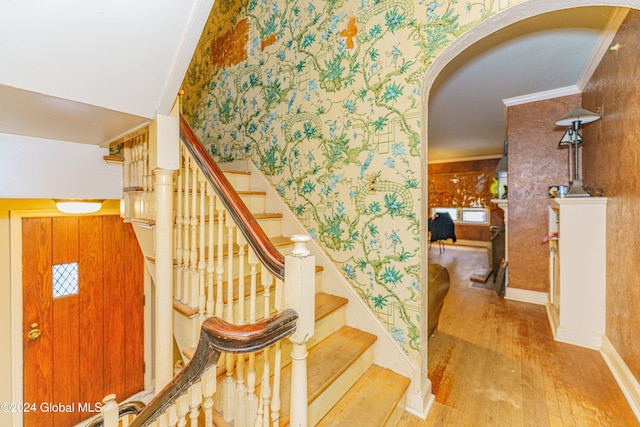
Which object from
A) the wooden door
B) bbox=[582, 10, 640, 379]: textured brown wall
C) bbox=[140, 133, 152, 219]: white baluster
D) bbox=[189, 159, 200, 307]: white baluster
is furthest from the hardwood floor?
the wooden door

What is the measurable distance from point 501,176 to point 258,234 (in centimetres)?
455

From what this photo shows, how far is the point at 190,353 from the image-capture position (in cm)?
136

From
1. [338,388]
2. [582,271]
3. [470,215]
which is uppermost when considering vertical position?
[470,215]

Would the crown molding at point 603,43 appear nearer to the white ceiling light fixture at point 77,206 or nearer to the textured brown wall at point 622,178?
the textured brown wall at point 622,178

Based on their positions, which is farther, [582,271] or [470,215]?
[470,215]

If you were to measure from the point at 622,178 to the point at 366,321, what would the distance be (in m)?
2.10

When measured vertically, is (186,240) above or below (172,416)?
above

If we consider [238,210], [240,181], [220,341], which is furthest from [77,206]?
[220,341]

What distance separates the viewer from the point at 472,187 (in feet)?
24.5

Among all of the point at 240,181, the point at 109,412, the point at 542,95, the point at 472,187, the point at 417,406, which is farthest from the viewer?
the point at 472,187

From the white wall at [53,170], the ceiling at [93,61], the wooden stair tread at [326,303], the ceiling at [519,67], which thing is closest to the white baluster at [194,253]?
the ceiling at [93,61]

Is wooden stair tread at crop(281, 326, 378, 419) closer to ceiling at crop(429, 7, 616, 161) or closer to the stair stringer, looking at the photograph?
the stair stringer

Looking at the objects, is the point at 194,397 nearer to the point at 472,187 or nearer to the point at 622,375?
the point at 622,375

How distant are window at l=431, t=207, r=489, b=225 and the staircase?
720 centimetres
